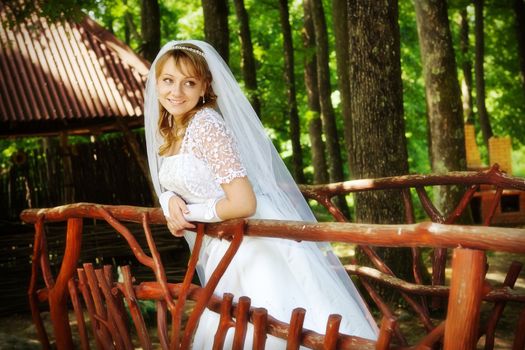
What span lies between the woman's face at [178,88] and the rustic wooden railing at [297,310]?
56 centimetres

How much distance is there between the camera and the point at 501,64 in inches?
772

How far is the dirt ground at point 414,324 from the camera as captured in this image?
520 centimetres

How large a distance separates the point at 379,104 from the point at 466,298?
4218 millimetres

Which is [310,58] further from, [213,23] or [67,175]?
[67,175]

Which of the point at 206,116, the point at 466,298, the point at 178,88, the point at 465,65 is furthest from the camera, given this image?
the point at 465,65

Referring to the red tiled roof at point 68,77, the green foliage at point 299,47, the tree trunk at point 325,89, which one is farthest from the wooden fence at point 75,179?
the green foliage at point 299,47

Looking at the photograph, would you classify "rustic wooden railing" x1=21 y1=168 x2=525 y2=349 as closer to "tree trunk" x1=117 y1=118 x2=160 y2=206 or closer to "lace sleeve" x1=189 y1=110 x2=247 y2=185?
"lace sleeve" x1=189 y1=110 x2=247 y2=185

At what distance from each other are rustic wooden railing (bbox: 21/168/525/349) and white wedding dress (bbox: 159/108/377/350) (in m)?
0.19

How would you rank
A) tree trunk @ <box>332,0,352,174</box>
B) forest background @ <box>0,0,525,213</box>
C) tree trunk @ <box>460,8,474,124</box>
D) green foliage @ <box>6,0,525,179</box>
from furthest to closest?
green foliage @ <box>6,0,525,179</box> → tree trunk @ <box>460,8,474,124</box> → forest background @ <box>0,0,525,213</box> → tree trunk @ <box>332,0,352,174</box>

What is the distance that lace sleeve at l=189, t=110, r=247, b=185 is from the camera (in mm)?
2555

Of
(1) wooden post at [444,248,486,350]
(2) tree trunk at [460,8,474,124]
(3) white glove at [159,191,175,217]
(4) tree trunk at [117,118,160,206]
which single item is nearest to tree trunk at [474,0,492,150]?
(2) tree trunk at [460,8,474,124]

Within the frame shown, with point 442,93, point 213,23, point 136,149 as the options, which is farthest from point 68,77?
point 442,93

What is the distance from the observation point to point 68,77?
8820 mm

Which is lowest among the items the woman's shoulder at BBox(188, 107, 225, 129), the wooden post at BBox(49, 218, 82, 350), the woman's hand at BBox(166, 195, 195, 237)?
the wooden post at BBox(49, 218, 82, 350)
